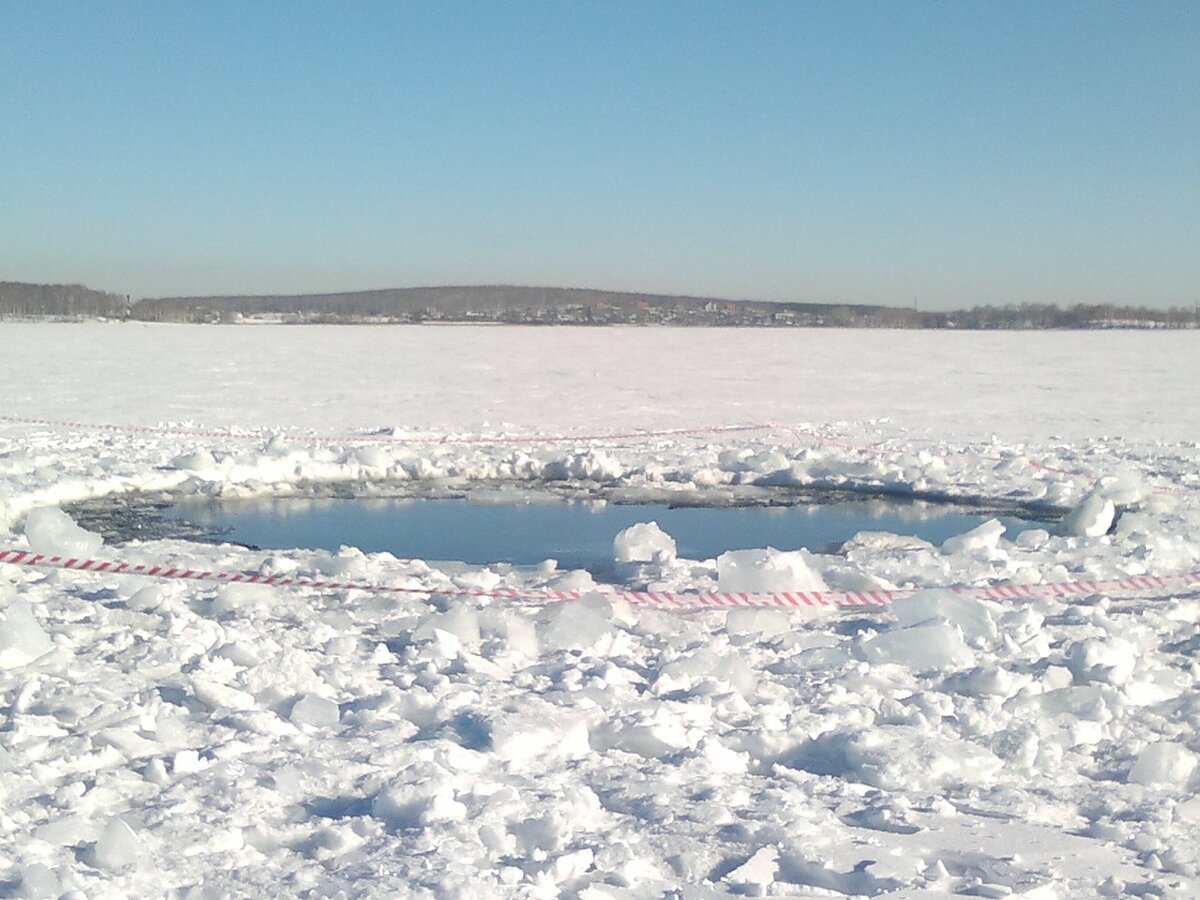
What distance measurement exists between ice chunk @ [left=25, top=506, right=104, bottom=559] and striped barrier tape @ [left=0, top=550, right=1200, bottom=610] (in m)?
0.07

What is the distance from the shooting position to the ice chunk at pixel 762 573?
614 centimetres

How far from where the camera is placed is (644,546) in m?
7.07

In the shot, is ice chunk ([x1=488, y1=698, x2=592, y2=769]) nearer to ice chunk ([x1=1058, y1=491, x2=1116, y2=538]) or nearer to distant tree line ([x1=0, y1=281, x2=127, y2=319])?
ice chunk ([x1=1058, y1=491, x2=1116, y2=538])

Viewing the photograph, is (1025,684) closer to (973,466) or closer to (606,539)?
(606,539)

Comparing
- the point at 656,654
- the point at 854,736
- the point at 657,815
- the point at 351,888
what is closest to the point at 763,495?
the point at 656,654

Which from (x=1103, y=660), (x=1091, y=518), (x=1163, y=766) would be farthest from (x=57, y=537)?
(x=1091, y=518)

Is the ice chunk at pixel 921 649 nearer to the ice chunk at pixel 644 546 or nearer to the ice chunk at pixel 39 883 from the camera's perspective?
the ice chunk at pixel 644 546

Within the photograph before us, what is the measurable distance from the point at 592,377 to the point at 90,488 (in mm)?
13451

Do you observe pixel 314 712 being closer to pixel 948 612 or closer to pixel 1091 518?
pixel 948 612

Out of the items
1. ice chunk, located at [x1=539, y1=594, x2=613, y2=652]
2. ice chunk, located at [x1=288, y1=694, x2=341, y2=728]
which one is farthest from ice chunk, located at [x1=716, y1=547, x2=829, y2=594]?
ice chunk, located at [x1=288, y1=694, x2=341, y2=728]

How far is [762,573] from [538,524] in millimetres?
3071

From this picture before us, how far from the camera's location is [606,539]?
8305mm

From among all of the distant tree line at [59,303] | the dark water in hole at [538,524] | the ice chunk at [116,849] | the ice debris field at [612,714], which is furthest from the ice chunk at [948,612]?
the distant tree line at [59,303]

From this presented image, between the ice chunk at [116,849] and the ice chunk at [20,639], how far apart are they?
1843 mm
